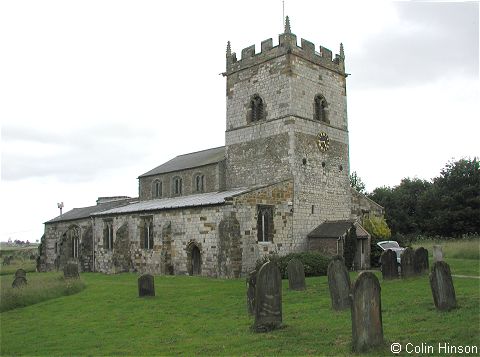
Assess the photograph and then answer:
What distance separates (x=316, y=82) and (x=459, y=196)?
23.7m

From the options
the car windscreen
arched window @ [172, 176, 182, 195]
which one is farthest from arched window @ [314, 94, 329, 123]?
arched window @ [172, 176, 182, 195]

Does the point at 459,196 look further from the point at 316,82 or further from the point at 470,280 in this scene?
the point at 470,280

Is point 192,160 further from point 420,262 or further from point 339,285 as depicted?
point 339,285

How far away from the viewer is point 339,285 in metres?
15.0

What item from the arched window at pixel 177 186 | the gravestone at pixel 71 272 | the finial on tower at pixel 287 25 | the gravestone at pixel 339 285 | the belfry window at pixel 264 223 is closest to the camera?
the gravestone at pixel 339 285

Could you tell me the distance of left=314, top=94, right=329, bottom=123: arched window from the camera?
33.1 meters

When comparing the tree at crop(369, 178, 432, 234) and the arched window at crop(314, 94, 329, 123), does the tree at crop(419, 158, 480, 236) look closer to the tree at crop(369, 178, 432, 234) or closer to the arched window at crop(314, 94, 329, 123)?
the tree at crop(369, 178, 432, 234)

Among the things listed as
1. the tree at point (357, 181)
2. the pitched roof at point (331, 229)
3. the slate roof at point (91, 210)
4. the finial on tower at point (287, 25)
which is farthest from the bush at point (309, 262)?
the tree at point (357, 181)

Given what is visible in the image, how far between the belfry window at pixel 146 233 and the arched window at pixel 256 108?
31.8 feet

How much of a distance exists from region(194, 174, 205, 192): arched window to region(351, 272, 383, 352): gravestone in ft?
86.0

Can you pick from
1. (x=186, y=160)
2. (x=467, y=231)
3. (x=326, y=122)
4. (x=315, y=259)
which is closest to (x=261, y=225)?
(x=315, y=259)

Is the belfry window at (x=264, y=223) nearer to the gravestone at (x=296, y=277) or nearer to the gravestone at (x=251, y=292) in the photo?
the gravestone at (x=296, y=277)

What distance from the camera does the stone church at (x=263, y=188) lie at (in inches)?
1126

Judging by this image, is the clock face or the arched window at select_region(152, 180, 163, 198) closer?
the clock face
